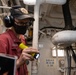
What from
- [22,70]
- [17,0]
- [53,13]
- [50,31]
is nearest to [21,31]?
[22,70]

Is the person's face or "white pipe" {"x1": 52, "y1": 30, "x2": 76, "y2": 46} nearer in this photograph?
the person's face

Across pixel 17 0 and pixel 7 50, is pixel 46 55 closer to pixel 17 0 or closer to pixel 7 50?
pixel 17 0

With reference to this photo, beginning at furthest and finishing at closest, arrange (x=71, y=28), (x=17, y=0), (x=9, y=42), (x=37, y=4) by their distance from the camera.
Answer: (x=17, y=0)
(x=71, y=28)
(x=37, y=4)
(x=9, y=42)

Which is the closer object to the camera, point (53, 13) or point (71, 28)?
point (71, 28)

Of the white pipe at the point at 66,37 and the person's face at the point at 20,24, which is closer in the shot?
the person's face at the point at 20,24

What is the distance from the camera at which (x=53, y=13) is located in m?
3.24

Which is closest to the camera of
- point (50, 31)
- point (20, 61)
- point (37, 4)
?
point (20, 61)

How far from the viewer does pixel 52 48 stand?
3.60 meters

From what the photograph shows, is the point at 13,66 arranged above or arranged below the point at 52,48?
below

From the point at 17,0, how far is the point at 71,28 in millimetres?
949

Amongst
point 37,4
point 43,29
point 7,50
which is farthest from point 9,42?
point 43,29

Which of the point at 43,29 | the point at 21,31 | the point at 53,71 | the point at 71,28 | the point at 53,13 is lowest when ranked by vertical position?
the point at 53,71

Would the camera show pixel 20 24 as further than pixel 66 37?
No

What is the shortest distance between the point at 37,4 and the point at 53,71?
88.3 inches
